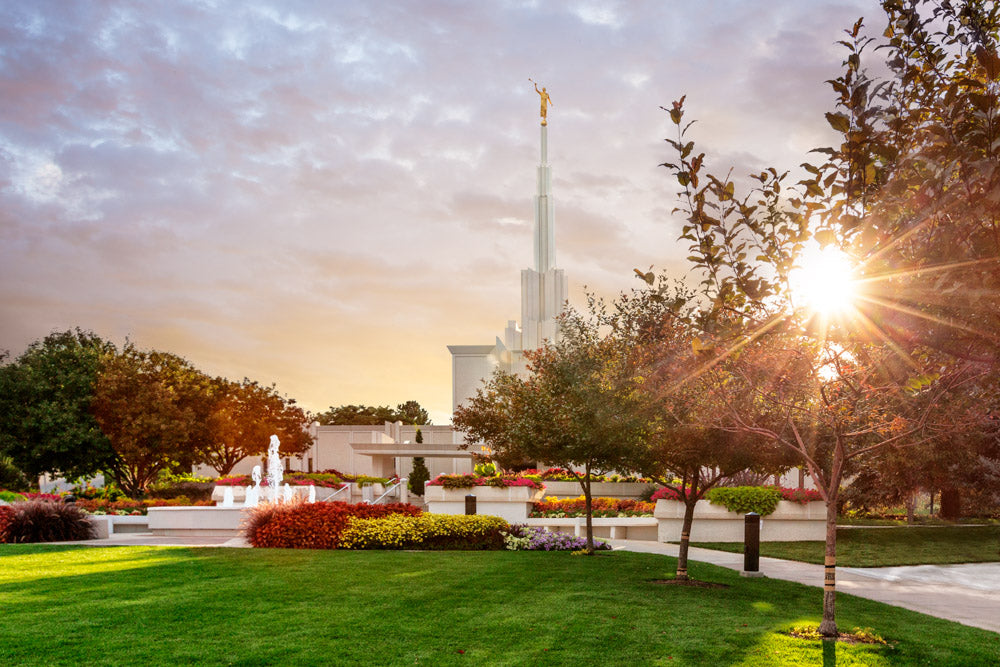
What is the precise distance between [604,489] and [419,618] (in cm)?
2523

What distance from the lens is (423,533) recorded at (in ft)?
63.4

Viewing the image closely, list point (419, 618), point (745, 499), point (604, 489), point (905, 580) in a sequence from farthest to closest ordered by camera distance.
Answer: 1. point (604, 489)
2. point (745, 499)
3. point (905, 580)
4. point (419, 618)

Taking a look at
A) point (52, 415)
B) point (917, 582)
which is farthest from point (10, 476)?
point (917, 582)

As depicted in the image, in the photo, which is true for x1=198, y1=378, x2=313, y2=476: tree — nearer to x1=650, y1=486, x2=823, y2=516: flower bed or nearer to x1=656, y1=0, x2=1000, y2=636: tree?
x1=650, y1=486, x2=823, y2=516: flower bed

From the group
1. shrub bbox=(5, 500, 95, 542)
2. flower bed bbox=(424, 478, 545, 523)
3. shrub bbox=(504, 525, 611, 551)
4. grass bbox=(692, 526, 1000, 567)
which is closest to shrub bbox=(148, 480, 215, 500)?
shrub bbox=(5, 500, 95, 542)

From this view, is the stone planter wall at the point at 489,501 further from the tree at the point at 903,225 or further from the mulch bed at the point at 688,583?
the tree at the point at 903,225

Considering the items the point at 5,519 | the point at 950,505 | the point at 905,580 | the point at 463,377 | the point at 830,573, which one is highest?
the point at 463,377

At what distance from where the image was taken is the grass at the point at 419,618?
8281 mm

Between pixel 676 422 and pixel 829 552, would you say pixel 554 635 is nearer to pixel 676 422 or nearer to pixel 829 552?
pixel 829 552

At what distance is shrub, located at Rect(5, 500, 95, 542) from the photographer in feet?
69.1

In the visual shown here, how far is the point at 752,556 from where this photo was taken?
1566 cm

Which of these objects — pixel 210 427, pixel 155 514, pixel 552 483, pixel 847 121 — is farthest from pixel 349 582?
pixel 210 427

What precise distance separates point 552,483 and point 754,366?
82.6 feet

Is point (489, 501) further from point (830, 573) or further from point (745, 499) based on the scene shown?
Answer: point (830, 573)
